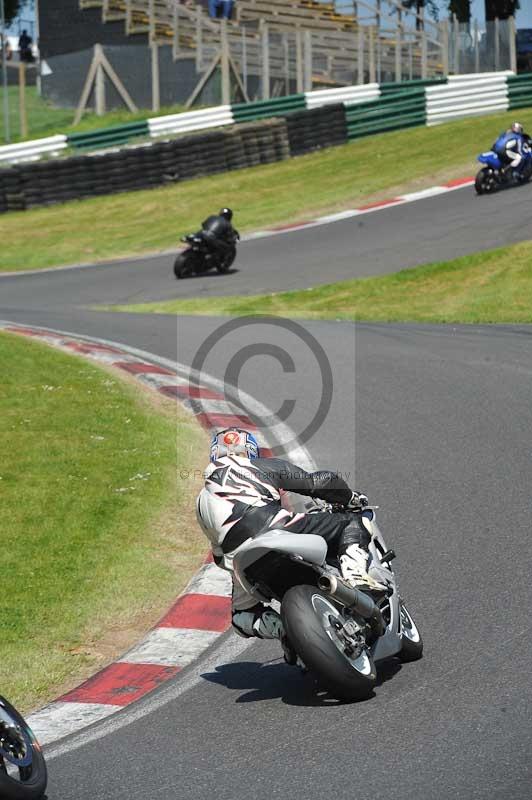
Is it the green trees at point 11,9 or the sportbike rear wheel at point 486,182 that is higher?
the green trees at point 11,9

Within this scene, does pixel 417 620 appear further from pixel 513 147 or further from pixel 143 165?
pixel 143 165

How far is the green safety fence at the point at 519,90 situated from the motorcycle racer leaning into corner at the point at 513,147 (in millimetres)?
8988

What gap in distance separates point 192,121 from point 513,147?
9719mm

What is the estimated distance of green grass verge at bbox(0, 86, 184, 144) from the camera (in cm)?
3672

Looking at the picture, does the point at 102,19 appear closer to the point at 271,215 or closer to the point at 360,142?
the point at 360,142

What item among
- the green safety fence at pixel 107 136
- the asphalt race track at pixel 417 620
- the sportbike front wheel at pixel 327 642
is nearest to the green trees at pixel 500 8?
the green safety fence at pixel 107 136

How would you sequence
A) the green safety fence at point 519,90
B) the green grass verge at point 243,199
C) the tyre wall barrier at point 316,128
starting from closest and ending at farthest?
the green grass verge at point 243,199, the tyre wall barrier at point 316,128, the green safety fence at point 519,90

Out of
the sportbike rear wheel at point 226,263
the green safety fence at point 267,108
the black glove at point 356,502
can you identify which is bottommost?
the black glove at point 356,502

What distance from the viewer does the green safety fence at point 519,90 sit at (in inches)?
1350

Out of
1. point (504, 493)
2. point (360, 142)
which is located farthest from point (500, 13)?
point (504, 493)

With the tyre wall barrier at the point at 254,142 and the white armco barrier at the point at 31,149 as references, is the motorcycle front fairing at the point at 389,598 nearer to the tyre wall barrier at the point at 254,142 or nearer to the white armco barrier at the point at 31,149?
the tyre wall barrier at the point at 254,142

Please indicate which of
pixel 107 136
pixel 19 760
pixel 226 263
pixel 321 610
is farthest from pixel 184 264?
pixel 19 760

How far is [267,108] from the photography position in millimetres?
32031

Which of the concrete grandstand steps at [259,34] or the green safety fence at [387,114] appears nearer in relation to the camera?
the green safety fence at [387,114]
